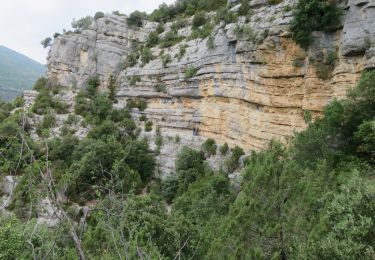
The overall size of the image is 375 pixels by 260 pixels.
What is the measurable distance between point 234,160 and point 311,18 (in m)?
9.87

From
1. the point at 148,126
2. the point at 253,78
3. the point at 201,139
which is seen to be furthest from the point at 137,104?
the point at 253,78

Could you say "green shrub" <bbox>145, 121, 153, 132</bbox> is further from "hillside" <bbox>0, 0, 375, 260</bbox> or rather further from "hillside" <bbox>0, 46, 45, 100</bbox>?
"hillside" <bbox>0, 46, 45, 100</bbox>

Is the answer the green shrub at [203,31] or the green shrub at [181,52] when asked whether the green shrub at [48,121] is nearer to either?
the green shrub at [181,52]

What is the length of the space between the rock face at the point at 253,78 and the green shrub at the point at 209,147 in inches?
25.6

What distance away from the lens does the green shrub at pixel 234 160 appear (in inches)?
944

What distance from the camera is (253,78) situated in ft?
76.2

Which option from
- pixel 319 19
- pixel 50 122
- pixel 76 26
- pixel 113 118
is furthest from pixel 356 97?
pixel 76 26

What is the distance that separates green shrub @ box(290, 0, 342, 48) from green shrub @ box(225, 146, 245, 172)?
→ 7.85m

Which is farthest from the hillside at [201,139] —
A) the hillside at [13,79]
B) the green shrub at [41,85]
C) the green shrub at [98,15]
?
the hillside at [13,79]

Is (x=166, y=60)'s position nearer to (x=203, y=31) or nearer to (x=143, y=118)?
(x=203, y=31)

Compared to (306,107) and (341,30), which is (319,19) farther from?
(306,107)

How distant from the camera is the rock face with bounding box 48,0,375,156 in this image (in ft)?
61.4

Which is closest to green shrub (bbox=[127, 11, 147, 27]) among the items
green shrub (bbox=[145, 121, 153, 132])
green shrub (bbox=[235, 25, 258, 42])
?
green shrub (bbox=[145, 121, 153, 132])

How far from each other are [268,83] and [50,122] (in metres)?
20.4
